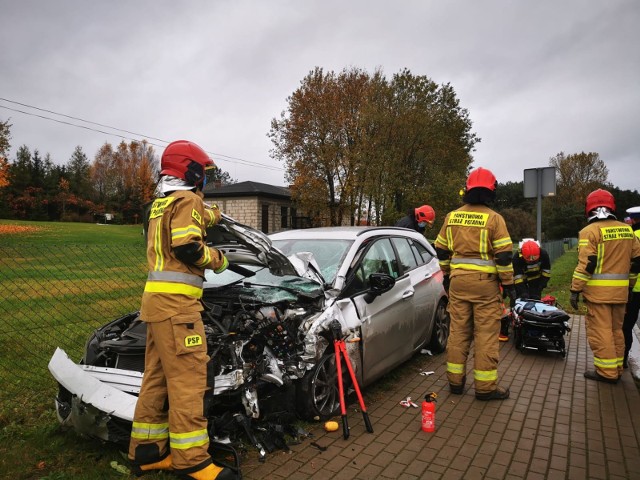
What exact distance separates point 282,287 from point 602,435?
2993mm

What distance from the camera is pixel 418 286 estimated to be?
17.2 ft

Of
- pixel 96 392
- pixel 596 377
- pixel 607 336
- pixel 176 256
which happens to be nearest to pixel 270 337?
pixel 176 256

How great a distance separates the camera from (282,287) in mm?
3793

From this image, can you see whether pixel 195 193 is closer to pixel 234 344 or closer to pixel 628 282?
pixel 234 344

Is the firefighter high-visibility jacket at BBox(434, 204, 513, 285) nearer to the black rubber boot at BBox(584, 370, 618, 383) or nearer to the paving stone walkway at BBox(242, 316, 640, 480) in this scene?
the paving stone walkway at BBox(242, 316, 640, 480)

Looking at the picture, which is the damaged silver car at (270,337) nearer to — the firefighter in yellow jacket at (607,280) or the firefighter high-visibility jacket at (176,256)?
the firefighter high-visibility jacket at (176,256)

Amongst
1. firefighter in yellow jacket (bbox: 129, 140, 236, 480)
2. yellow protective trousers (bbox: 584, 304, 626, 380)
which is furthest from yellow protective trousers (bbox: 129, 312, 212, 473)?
yellow protective trousers (bbox: 584, 304, 626, 380)

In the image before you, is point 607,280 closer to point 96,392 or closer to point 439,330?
point 439,330

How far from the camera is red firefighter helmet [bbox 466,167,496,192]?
4461 mm

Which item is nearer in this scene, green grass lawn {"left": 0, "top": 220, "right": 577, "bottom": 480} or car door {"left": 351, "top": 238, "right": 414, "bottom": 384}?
green grass lawn {"left": 0, "top": 220, "right": 577, "bottom": 480}

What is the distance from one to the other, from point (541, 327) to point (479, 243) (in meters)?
2.22

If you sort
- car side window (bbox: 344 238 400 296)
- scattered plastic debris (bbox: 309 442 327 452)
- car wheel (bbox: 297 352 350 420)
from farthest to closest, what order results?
car side window (bbox: 344 238 400 296) < car wheel (bbox: 297 352 350 420) < scattered plastic debris (bbox: 309 442 327 452)

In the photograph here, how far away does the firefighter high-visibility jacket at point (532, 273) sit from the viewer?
6840 millimetres

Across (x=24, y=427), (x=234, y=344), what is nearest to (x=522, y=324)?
(x=234, y=344)
